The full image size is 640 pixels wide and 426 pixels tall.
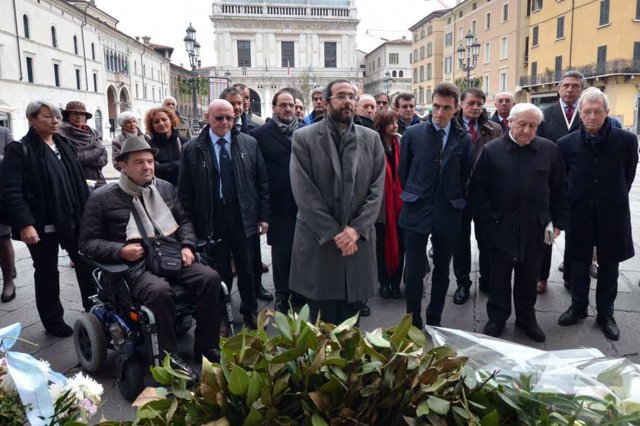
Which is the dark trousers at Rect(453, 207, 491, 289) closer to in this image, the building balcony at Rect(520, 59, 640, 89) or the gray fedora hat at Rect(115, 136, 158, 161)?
the gray fedora hat at Rect(115, 136, 158, 161)

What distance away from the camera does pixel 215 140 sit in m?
4.28

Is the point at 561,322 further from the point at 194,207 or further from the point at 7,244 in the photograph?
the point at 7,244

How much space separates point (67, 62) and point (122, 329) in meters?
45.9

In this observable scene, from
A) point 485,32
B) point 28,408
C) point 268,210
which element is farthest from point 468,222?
point 485,32

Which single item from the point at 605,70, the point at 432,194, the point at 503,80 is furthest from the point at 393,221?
the point at 503,80

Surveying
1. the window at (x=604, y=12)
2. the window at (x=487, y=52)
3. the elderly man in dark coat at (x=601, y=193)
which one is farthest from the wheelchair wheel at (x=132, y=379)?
the window at (x=487, y=52)

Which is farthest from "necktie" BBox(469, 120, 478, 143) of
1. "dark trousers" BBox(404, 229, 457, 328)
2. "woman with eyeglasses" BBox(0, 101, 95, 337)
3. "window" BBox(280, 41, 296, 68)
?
"window" BBox(280, 41, 296, 68)

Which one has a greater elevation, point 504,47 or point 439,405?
point 504,47

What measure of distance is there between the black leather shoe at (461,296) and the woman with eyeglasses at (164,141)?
125 inches

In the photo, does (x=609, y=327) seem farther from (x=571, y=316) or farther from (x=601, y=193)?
(x=601, y=193)

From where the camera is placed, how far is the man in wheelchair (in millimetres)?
3553

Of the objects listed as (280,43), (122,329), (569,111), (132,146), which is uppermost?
(280,43)

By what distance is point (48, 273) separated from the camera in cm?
423

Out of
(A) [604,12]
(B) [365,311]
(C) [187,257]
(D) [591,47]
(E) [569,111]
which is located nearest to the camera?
(C) [187,257]
